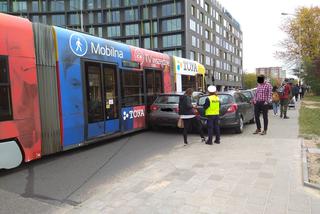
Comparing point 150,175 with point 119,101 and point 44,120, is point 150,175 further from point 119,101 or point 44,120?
point 119,101

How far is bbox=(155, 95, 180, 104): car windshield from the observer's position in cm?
1206

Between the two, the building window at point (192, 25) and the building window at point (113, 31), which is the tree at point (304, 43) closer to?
the building window at point (192, 25)

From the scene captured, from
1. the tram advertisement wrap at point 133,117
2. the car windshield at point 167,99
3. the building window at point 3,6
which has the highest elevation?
the building window at point 3,6

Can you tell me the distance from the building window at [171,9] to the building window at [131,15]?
18.1 feet

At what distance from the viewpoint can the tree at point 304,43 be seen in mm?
43344

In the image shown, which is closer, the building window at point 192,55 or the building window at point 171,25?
the building window at point 171,25

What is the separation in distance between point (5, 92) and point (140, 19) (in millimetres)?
58292

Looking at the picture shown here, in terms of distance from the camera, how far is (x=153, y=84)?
42.5ft

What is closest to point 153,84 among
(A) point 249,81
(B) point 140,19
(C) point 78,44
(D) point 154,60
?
(D) point 154,60

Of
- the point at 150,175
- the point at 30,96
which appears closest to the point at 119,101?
the point at 30,96

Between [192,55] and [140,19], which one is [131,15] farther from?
[192,55]

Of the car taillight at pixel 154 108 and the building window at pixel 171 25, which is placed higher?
the building window at pixel 171 25

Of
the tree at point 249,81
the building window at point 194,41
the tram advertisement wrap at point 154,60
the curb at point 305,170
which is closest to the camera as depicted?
the curb at point 305,170

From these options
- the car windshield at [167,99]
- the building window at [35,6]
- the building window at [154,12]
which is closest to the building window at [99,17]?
the building window at [154,12]
